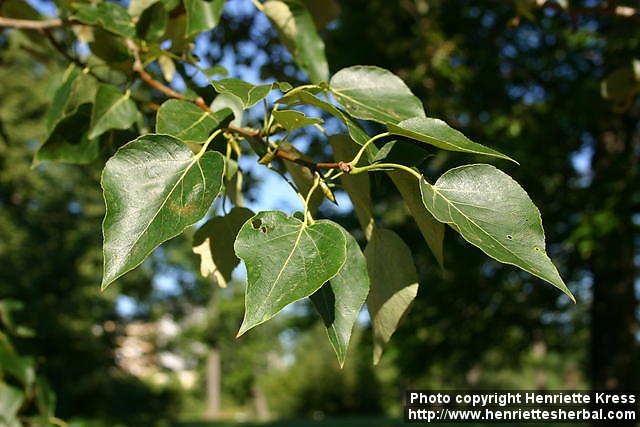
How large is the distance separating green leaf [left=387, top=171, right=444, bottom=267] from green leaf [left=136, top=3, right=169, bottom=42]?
0.51 meters

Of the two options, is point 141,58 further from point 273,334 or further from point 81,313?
point 273,334

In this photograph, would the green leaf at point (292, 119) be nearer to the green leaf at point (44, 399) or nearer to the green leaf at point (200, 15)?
the green leaf at point (200, 15)

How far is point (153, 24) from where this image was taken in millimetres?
995

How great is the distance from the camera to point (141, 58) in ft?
3.35

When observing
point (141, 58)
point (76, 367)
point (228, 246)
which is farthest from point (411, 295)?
point (76, 367)

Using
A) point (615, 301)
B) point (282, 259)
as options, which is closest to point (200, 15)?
point (282, 259)

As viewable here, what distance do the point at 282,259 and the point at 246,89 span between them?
8.0 inches

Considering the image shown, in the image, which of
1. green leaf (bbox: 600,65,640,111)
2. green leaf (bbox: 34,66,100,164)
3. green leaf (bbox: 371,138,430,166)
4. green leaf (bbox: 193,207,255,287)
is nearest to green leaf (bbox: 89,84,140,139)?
green leaf (bbox: 34,66,100,164)

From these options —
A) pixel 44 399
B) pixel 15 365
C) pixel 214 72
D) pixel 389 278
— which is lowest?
pixel 44 399

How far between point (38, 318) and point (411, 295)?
723 cm

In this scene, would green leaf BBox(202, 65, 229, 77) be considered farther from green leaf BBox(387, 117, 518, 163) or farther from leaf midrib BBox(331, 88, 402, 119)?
green leaf BBox(387, 117, 518, 163)

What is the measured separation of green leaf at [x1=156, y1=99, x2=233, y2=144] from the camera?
2.35 ft

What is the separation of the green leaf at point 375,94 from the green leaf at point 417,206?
Answer: 3.4 inches

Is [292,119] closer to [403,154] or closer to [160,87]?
[403,154]
